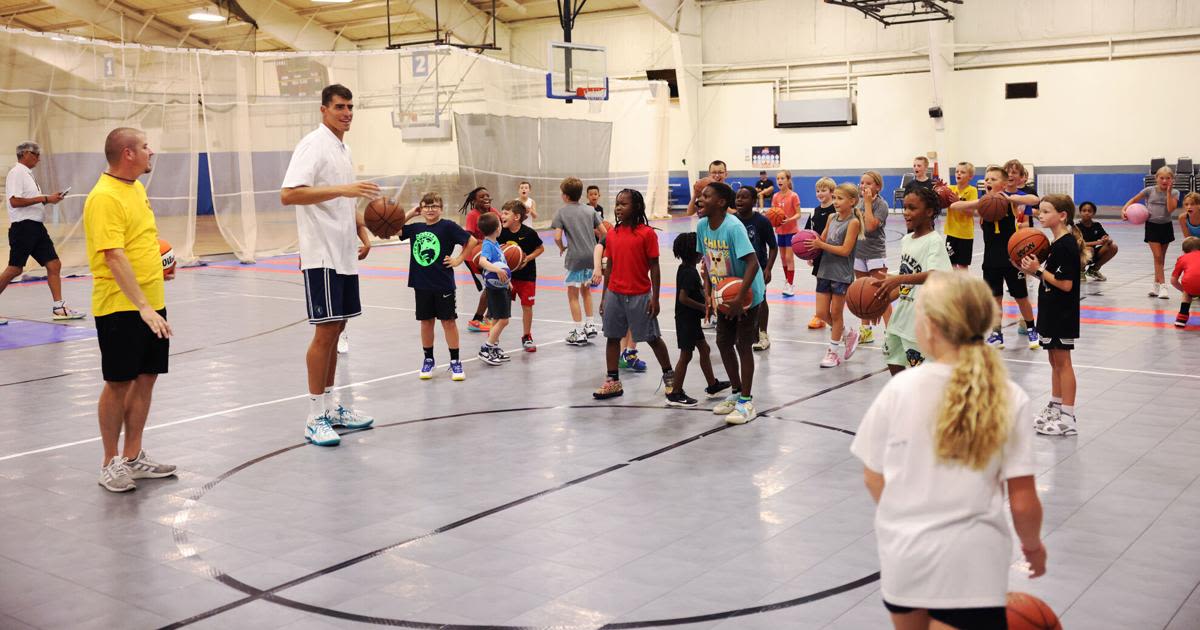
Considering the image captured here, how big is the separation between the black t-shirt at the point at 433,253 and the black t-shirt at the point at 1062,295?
4.58 meters

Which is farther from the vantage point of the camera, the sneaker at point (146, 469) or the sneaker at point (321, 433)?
the sneaker at point (321, 433)

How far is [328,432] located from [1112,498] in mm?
4675

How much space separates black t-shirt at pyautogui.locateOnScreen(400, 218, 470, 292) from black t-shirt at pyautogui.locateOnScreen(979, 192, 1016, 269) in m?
4.86

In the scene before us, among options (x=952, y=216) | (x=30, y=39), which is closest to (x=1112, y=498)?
(x=952, y=216)

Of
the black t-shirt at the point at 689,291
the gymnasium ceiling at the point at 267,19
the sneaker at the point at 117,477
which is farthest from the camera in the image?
the gymnasium ceiling at the point at 267,19

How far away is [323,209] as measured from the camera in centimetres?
672

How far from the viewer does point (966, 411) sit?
2539 mm

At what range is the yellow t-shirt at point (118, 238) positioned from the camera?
5664mm

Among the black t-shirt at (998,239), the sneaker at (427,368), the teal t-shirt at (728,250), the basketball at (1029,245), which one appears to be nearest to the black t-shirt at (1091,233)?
the black t-shirt at (998,239)

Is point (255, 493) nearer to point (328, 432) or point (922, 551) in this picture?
point (328, 432)

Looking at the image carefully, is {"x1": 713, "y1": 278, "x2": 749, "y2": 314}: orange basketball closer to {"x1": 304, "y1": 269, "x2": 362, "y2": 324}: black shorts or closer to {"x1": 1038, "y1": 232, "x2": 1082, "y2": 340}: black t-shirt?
{"x1": 1038, "y1": 232, "x2": 1082, "y2": 340}: black t-shirt

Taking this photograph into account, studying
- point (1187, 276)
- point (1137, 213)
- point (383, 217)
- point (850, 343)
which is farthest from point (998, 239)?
point (383, 217)

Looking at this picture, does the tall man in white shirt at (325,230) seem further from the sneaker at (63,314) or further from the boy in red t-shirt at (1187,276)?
the boy in red t-shirt at (1187,276)

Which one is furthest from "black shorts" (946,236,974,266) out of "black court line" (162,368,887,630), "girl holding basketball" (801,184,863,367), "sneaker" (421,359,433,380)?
"black court line" (162,368,887,630)
